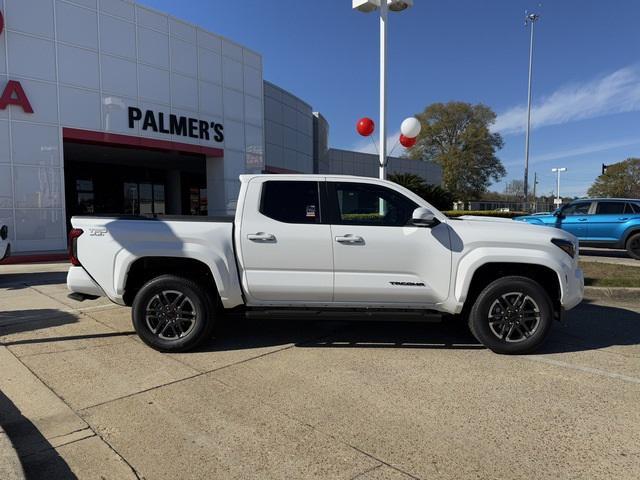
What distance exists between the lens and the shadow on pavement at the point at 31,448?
2881 mm

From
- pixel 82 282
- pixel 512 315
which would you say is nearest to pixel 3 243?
pixel 82 282

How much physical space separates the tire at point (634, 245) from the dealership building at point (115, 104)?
14.3 metres

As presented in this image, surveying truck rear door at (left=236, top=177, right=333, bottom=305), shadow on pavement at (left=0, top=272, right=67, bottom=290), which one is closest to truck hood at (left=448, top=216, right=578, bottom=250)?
truck rear door at (left=236, top=177, right=333, bottom=305)

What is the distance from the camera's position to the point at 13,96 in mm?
13719

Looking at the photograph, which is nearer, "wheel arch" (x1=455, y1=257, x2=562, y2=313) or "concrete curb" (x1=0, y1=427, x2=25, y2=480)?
"concrete curb" (x1=0, y1=427, x2=25, y2=480)

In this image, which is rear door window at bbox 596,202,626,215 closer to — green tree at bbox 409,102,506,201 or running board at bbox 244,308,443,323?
running board at bbox 244,308,443,323

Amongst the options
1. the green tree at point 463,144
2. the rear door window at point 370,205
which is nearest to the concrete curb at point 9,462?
the rear door window at point 370,205

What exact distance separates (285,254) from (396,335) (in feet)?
5.95

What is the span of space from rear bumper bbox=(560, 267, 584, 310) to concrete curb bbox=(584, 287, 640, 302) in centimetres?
350

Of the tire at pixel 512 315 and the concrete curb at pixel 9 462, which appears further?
the tire at pixel 512 315

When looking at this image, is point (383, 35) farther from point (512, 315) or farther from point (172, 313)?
point (172, 313)

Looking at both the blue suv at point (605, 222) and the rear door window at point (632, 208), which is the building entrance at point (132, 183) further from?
the rear door window at point (632, 208)

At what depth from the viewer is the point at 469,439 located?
10.7 ft

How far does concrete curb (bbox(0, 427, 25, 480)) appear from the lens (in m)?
2.64
